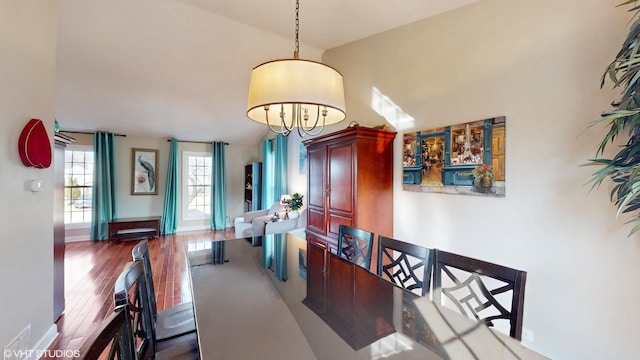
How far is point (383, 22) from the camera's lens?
2621 millimetres

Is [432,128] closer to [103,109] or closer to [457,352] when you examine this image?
[457,352]

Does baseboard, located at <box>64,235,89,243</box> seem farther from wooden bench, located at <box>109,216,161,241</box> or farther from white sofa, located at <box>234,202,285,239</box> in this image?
white sofa, located at <box>234,202,285,239</box>

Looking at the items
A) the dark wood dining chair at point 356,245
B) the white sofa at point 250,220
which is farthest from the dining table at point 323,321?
the white sofa at point 250,220

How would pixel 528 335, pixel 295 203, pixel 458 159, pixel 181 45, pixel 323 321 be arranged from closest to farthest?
pixel 323 321
pixel 528 335
pixel 458 159
pixel 181 45
pixel 295 203

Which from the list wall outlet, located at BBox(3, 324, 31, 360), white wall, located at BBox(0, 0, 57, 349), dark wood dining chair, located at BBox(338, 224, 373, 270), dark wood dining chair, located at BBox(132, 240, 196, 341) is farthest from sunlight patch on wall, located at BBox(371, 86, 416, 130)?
wall outlet, located at BBox(3, 324, 31, 360)

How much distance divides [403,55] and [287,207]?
3108mm

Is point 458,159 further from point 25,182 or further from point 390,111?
point 25,182

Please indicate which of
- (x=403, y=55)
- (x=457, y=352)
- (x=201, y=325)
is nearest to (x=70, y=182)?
(x=201, y=325)

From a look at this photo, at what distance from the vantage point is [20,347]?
166cm

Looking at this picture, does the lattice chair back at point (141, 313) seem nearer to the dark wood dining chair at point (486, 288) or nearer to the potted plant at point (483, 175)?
the dark wood dining chair at point (486, 288)

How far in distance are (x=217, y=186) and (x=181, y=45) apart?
380 cm

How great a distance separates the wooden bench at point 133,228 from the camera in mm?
5152

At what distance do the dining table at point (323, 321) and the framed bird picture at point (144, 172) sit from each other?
535 centimetres

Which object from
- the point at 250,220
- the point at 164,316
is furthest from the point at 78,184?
the point at 164,316
